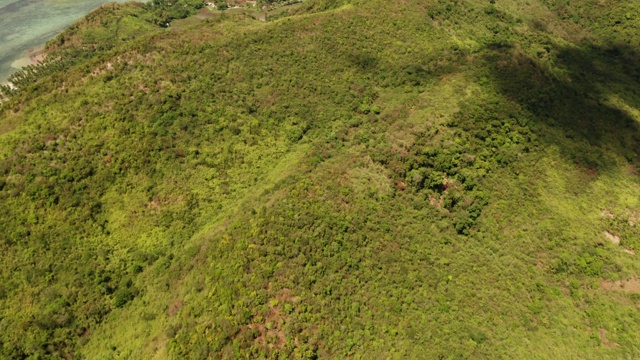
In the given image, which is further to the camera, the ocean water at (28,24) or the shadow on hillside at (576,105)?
the ocean water at (28,24)

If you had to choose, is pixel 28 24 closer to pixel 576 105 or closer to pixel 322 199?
pixel 322 199

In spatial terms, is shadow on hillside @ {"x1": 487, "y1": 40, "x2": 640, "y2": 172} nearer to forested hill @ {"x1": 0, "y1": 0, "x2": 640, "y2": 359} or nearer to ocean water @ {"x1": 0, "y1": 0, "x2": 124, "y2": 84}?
forested hill @ {"x1": 0, "y1": 0, "x2": 640, "y2": 359}

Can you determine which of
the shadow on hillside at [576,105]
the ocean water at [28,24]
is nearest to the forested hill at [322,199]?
the shadow on hillside at [576,105]

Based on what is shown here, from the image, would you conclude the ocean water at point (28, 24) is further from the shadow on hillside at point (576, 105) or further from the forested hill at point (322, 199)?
the shadow on hillside at point (576, 105)

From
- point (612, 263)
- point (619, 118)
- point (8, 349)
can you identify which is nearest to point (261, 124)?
point (8, 349)

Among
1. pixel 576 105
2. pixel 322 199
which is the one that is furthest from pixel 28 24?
pixel 576 105

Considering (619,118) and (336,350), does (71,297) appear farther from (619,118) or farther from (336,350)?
(619,118)
